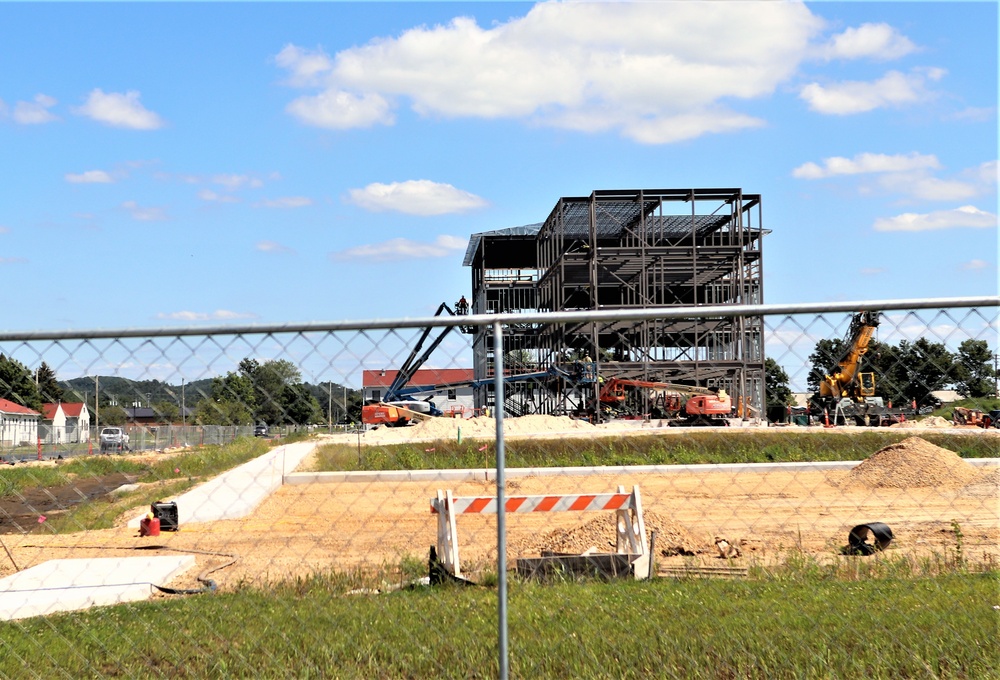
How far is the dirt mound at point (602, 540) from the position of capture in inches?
404

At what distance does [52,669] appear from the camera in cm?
531

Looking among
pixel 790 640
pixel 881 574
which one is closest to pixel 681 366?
pixel 881 574

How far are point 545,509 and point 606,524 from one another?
2968mm

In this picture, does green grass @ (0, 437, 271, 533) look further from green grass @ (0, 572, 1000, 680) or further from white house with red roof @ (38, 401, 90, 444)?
green grass @ (0, 572, 1000, 680)

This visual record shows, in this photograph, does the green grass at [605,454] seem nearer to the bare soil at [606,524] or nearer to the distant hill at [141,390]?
the bare soil at [606,524]

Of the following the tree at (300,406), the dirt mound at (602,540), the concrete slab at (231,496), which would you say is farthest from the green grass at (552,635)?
the concrete slab at (231,496)

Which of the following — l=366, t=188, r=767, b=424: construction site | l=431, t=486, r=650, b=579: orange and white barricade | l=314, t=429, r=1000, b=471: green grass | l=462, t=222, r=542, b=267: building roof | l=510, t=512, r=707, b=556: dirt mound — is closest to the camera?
l=431, t=486, r=650, b=579: orange and white barricade

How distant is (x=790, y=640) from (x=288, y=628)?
3.24 m

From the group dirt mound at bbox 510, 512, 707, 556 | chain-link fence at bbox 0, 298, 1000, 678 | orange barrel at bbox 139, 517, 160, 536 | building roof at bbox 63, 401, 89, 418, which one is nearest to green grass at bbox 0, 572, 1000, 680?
chain-link fence at bbox 0, 298, 1000, 678

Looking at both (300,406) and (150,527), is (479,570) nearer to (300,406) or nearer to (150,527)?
(300,406)

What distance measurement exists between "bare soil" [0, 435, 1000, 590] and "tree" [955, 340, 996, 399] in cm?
472

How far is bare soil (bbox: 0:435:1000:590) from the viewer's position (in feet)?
33.3

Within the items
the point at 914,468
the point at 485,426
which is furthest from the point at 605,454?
the point at 485,426

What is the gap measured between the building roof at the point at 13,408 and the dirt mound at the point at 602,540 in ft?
18.5
